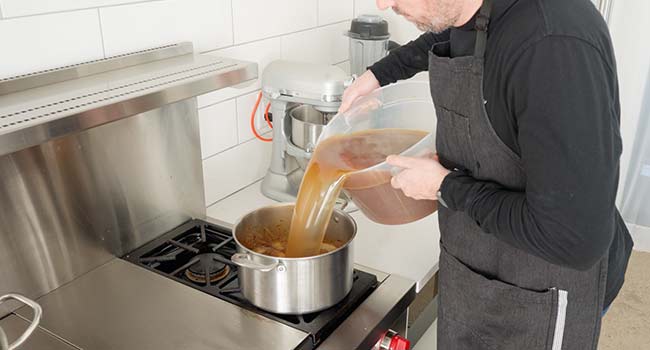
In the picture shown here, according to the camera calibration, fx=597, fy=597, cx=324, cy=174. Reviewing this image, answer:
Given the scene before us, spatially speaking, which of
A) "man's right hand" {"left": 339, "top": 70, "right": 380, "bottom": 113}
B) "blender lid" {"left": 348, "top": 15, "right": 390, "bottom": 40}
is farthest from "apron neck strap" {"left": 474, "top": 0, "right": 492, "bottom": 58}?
"blender lid" {"left": 348, "top": 15, "right": 390, "bottom": 40}

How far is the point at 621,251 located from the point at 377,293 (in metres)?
0.41

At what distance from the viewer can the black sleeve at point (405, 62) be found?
1178 mm

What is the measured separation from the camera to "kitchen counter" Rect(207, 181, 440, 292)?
3.98 feet

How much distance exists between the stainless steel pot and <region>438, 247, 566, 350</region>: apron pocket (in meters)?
0.18

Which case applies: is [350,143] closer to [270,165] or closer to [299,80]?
[299,80]

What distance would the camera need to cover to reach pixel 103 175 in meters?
1.11

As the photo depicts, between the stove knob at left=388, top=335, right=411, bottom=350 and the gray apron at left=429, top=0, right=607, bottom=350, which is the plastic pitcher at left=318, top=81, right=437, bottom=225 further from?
the stove knob at left=388, top=335, right=411, bottom=350

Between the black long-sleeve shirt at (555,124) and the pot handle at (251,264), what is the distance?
0.30 metres

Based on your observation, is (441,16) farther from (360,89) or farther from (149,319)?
(149,319)

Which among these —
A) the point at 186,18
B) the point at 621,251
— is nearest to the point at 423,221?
the point at 621,251

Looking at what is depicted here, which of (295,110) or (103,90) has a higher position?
(103,90)

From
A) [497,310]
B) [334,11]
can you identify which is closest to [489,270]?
[497,310]

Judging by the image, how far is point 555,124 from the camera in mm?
692

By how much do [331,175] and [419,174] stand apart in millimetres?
172
